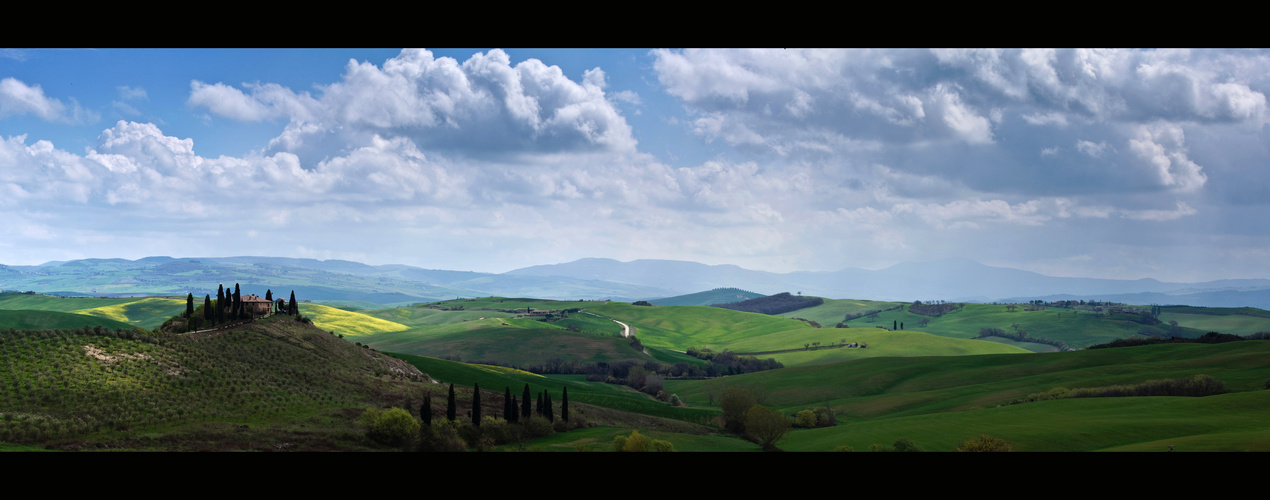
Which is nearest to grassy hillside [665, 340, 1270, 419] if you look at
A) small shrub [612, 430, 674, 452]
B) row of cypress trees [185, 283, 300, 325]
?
small shrub [612, 430, 674, 452]

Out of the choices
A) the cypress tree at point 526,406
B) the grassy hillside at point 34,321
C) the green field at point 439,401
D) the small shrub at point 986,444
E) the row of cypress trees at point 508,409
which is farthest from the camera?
the grassy hillside at point 34,321

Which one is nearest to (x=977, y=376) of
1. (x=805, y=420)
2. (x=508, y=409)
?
(x=805, y=420)

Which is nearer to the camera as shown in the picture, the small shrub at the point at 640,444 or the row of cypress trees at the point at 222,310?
the small shrub at the point at 640,444

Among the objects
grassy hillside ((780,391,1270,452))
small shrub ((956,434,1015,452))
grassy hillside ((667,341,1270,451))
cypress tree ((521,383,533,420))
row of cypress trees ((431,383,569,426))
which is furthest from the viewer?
cypress tree ((521,383,533,420))

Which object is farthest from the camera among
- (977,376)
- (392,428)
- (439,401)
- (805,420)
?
(977,376)

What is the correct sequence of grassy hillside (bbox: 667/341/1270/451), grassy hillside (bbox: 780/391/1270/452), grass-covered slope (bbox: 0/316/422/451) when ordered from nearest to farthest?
grass-covered slope (bbox: 0/316/422/451), grassy hillside (bbox: 780/391/1270/452), grassy hillside (bbox: 667/341/1270/451)

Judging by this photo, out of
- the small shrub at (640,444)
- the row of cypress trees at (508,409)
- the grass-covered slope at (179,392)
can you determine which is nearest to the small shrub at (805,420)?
the row of cypress trees at (508,409)

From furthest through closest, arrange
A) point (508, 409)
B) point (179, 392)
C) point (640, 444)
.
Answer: point (508, 409) → point (179, 392) → point (640, 444)

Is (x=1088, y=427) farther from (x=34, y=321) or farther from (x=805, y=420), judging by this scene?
(x=34, y=321)

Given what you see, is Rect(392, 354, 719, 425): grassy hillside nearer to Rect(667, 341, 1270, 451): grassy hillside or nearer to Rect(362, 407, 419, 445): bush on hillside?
Rect(667, 341, 1270, 451): grassy hillside

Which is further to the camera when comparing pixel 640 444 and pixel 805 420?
pixel 805 420

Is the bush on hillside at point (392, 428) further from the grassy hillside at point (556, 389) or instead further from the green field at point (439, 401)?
the grassy hillside at point (556, 389)
